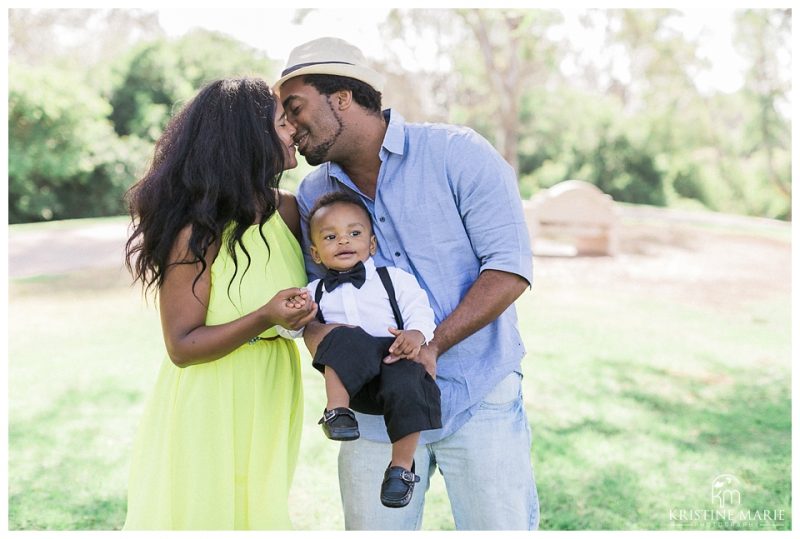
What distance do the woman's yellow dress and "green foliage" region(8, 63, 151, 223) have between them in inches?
585

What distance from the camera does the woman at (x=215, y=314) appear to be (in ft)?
8.36

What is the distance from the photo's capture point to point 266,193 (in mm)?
2674

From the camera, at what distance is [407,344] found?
8.45 ft

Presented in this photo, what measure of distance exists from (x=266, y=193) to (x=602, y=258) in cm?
1106

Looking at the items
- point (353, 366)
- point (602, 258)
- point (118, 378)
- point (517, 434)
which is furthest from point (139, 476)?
point (602, 258)

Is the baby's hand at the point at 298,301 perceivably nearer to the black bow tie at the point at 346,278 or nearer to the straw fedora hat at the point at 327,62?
the black bow tie at the point at 346,278

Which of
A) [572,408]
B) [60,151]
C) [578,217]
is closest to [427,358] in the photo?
[572,408]

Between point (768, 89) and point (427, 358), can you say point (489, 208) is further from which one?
point (768, 89)

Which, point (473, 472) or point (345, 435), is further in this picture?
point (473, 472)

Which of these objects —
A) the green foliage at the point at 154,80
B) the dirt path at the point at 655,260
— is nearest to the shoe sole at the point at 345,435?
the dirt path at the point at 655,260

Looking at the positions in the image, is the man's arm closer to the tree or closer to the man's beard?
the man's beard

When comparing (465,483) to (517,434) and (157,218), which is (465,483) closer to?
(517,434)

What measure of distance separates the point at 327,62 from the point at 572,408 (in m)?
4.43

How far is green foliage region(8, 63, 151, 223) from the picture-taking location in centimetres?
1584
